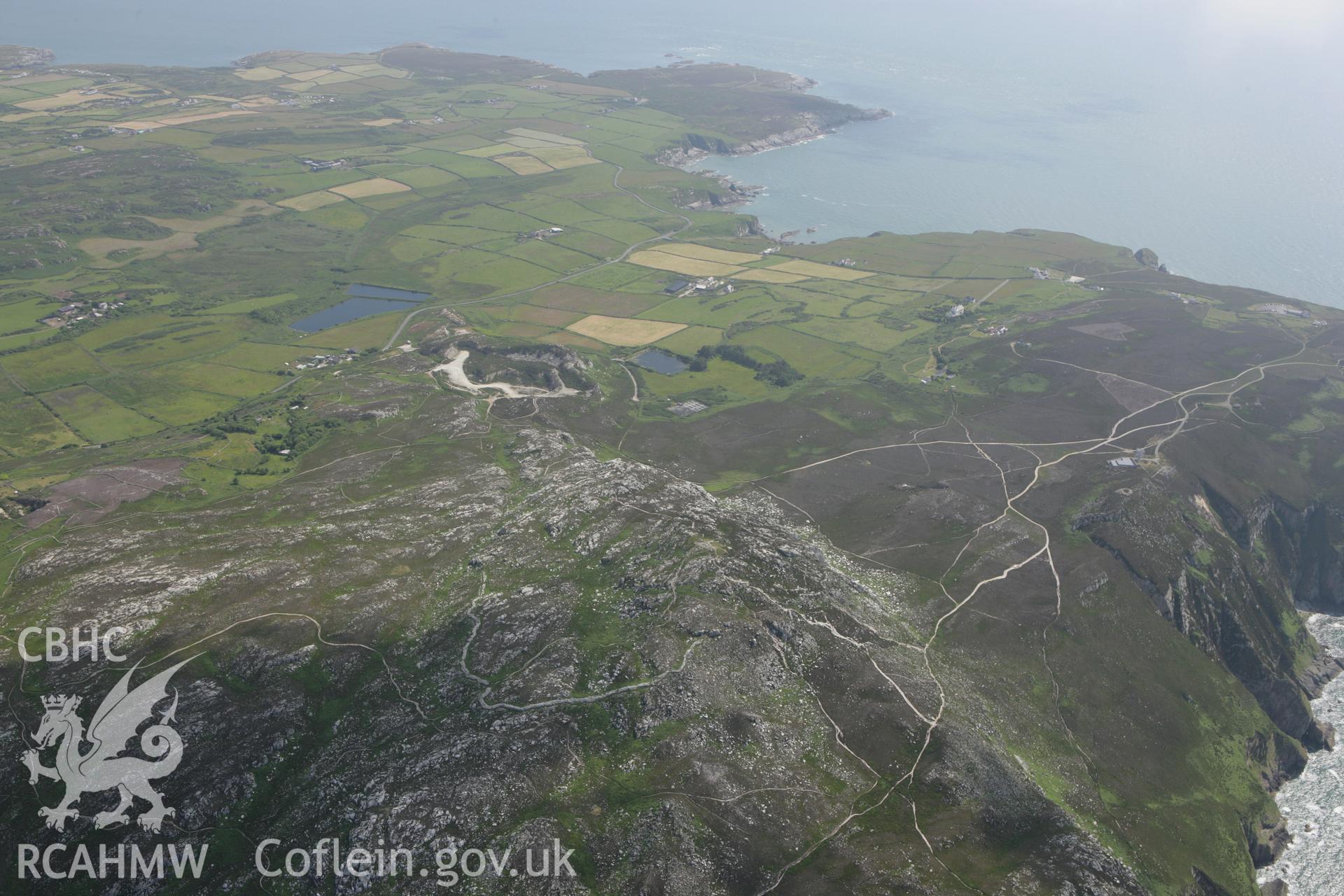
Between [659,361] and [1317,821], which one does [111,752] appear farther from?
[659,361]

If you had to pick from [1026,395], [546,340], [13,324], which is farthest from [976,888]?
[13,324]

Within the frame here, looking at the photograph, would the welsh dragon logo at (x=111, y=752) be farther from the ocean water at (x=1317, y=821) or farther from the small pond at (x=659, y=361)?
the small pond at (x=659, y=361)

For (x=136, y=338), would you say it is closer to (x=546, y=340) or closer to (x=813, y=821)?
(x=546, y=340)

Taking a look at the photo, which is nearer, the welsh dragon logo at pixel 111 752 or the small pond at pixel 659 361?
the welsh dragon logo at pixel 111 752

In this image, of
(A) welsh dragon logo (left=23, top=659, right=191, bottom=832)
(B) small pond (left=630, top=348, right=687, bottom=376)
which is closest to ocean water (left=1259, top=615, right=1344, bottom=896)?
(A) welsh dragon logo (left=23, top=659, right=191, bottom=832)

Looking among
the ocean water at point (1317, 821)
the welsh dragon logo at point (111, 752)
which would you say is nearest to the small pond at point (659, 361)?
the welsh dragon logo at point (111, 752)

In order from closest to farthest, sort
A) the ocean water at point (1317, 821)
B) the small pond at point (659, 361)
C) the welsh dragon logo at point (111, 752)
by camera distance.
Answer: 1. the welsh dragon logo at point (111, 752)
2. the ocean water at point (1317, 821)
3. the small pond at point (659, 361)

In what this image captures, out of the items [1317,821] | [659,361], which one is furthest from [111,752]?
[659,361]
